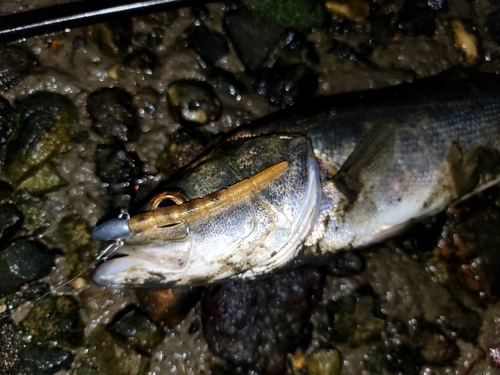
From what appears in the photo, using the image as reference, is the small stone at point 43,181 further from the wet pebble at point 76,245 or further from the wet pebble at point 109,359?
the wet pebble at point 109,359

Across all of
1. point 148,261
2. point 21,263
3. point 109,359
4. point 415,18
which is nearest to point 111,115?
point 21,263

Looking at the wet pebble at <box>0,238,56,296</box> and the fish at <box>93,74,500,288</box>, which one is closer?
the fish at <box>93,74,500,288</box>

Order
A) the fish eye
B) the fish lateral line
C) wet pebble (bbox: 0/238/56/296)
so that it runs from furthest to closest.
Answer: wet pebble (bbox: 0/238/56/296) < the fish eye < the fish lateral line

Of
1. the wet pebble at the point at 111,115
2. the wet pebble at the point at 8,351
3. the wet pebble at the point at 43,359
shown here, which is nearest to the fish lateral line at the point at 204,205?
the wet pebble at the point at 111,115

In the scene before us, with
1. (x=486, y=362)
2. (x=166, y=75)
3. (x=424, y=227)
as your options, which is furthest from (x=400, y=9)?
(x=486, y=362)

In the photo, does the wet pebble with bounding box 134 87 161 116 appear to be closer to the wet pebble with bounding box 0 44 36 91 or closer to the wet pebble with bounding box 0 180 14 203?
the wet pebble with bounding box 0 44 36 91

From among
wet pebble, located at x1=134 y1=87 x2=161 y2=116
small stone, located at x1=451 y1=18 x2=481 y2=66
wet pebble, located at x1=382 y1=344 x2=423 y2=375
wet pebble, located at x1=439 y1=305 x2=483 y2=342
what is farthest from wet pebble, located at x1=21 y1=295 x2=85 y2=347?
small stone, located at x1=451 y1=18 x2=481 y2=66

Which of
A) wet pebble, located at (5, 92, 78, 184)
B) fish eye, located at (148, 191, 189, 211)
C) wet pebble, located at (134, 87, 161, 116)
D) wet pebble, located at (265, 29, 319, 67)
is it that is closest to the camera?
fish eye, located at (148, 191, 189, 211)
